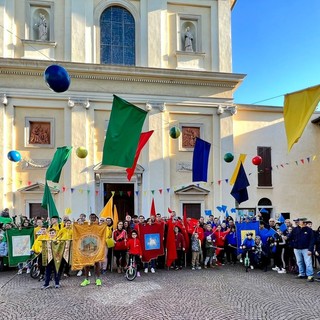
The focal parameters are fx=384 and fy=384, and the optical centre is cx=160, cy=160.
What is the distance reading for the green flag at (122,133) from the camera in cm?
1106

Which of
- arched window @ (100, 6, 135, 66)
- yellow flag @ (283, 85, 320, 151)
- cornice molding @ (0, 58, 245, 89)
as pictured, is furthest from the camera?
arched window @ (100, 6, 135, 66)

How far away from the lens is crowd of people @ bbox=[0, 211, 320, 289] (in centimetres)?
1141

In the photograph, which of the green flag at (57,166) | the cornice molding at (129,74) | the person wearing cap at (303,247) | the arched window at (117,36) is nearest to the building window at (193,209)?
the cornice molding at (129,74)

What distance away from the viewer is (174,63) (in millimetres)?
22234

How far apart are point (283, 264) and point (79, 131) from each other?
1243cm

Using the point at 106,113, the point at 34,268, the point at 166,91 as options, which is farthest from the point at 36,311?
the point at 166,91

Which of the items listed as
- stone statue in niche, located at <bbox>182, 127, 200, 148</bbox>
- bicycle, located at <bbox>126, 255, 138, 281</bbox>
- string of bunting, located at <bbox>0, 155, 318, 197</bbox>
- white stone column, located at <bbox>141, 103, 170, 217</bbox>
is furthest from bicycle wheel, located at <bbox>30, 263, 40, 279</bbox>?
stone statue in niche, located at <bbox>182, 127, 200, 148</bbox>

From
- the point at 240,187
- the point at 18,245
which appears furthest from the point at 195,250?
the point at 18,245

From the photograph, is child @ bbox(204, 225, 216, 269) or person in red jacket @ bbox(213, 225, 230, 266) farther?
person in red jacket @ bbox(213, 225, 230, 266)

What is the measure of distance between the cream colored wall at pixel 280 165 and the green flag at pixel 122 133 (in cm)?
1253

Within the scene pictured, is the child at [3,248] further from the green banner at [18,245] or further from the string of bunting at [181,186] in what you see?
the string of bunting at [181,186]

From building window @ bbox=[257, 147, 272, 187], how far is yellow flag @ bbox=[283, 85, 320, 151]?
46.5 feet

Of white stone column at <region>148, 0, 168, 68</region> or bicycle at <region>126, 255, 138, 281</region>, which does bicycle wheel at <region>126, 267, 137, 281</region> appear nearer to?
bicycle at <region>126, 255, 138, 281</region>

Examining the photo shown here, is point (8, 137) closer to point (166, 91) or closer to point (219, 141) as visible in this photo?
point (166, 91)
